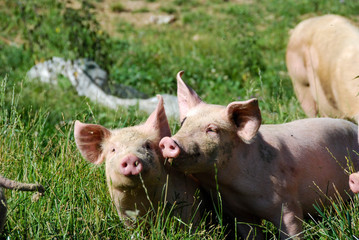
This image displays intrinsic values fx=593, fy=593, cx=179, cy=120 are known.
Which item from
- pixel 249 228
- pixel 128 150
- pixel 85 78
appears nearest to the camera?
pixel 128 150

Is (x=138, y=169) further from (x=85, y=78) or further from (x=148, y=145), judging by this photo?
(x=85, y=78)

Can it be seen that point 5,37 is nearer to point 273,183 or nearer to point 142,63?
point 142,63

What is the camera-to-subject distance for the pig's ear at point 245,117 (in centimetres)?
329

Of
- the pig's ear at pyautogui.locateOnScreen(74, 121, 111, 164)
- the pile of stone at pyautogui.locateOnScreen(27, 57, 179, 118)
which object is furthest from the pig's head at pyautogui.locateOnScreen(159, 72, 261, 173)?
the pile of stone at pyautogui.locateOnScreen(27, 57, 179, 118)

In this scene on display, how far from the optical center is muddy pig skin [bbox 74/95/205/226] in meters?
3.01

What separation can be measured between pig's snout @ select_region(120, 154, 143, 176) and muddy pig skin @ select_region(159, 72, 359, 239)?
154mm

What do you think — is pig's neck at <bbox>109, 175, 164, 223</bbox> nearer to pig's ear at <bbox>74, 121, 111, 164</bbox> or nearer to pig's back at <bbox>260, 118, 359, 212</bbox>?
pig's ear at <bbox>74, 121, 111, 164</bbox>

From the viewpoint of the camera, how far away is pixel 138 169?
115 inches

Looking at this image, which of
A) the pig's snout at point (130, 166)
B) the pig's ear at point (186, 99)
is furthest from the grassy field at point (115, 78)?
the pig's ear at point (186, 99)

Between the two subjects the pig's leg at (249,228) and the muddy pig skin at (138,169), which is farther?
the pig's leg at (249,228)

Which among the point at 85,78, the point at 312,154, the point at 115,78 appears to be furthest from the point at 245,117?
the point at 115,78

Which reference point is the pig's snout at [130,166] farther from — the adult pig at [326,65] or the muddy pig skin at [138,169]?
the adult pig at [326,65]

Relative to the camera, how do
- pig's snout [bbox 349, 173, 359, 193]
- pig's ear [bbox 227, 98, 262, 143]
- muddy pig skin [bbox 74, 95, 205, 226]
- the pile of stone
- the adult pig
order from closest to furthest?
pig's snout [bbox 349, 173, 359, 193] < muddy pig skin [bbox 74, 95, 205, 226] < pig's ear [bbox 227, 98, 262, 143] < the adult pig < the pile of stone

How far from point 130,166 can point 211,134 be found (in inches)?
21.4
